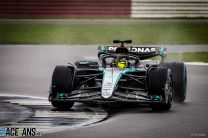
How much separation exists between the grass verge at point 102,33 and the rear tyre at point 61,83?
16.7m

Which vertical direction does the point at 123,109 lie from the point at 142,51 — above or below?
below

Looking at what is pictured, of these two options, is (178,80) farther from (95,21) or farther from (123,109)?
(95,21)

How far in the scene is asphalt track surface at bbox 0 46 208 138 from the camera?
36.3 ft

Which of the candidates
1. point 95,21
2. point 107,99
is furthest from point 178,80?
point 95,21

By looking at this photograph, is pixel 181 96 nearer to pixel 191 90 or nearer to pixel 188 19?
pixel 191 90

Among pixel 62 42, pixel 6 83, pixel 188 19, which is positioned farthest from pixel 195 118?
pixel 188 19

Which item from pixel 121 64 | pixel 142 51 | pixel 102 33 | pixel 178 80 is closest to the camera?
pixel 121 64

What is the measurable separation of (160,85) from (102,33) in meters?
21.6

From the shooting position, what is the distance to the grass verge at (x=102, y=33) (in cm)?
3098

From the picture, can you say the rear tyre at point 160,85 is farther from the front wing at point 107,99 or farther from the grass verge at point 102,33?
the grass verge at point 102,33

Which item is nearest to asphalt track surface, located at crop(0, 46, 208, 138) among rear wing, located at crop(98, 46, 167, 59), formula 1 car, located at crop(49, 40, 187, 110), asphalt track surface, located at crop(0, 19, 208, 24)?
formula 1 car, located at crop(49, 40, 187, 110)

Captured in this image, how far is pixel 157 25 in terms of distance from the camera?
39312 mm

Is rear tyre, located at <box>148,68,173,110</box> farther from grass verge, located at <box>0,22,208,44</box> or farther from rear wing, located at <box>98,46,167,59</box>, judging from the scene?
grass verge, located at <box>0,22,208,44</box>

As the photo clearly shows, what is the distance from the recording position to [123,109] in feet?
44.5
